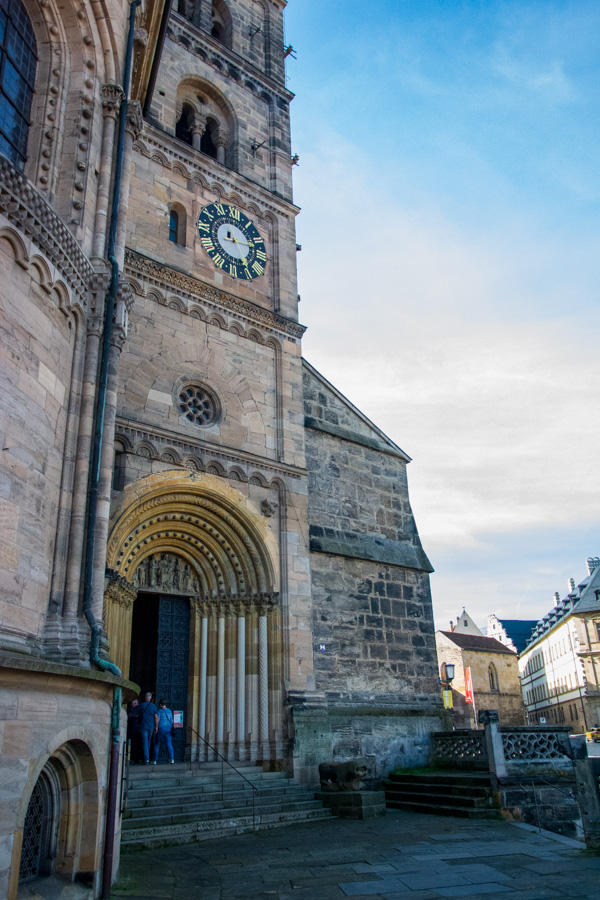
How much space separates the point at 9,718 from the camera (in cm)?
582

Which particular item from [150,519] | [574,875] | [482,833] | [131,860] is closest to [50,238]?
[150,519]

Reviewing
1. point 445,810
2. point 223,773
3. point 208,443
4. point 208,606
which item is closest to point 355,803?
point 445,810

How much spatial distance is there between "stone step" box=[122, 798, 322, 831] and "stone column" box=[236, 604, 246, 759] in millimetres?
1611

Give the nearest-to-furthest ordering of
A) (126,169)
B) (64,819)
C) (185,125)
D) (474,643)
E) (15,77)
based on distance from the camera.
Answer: (64,819) < (15,77) < (126,169) < (185,125) < (474,643)

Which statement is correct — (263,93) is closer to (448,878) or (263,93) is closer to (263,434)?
(263,434)

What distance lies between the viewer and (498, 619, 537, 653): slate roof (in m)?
75.2

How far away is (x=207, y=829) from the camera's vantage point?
405 inches

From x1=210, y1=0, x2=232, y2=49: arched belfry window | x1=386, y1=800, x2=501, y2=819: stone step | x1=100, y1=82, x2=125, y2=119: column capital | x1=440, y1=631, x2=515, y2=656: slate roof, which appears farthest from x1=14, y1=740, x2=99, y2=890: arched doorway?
x1=440, y1=631, x2=515, y2=656: slate roof

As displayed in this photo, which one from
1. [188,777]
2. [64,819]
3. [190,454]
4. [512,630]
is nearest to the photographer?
[64,819]

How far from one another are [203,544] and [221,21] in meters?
16.2

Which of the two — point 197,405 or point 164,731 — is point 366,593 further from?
point 197,405

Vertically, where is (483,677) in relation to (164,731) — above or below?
above

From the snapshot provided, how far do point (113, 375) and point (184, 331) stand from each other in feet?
19.7

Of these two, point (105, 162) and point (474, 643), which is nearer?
point (105, 162)
